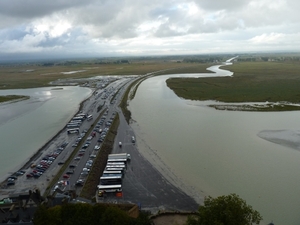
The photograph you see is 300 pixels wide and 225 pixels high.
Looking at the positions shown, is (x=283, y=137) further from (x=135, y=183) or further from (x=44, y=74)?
(x=44, y=74)

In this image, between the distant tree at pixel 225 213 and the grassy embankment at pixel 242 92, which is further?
the grassy embankment at pixel 242 92

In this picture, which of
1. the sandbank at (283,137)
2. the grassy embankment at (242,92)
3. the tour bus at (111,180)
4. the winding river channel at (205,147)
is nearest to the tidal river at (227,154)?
the winding river channel at (205,147)

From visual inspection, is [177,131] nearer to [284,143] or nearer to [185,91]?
[284,143]

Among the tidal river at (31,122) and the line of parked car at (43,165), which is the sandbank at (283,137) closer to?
the line of parked car at (43,165)

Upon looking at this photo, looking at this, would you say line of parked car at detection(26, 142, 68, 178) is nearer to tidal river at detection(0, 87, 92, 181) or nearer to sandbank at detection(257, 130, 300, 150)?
tidal river at detection(0, 87, 92, 181)

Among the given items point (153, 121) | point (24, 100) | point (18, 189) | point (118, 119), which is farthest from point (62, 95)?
point (18, 189)

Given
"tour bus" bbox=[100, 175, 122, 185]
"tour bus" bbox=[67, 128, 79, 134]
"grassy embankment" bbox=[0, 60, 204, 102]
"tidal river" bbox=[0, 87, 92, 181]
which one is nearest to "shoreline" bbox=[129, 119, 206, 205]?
"tour bus" bbox=[100, 175, 122, 185]

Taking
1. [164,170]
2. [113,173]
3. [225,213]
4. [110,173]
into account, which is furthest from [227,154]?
[225,213]
